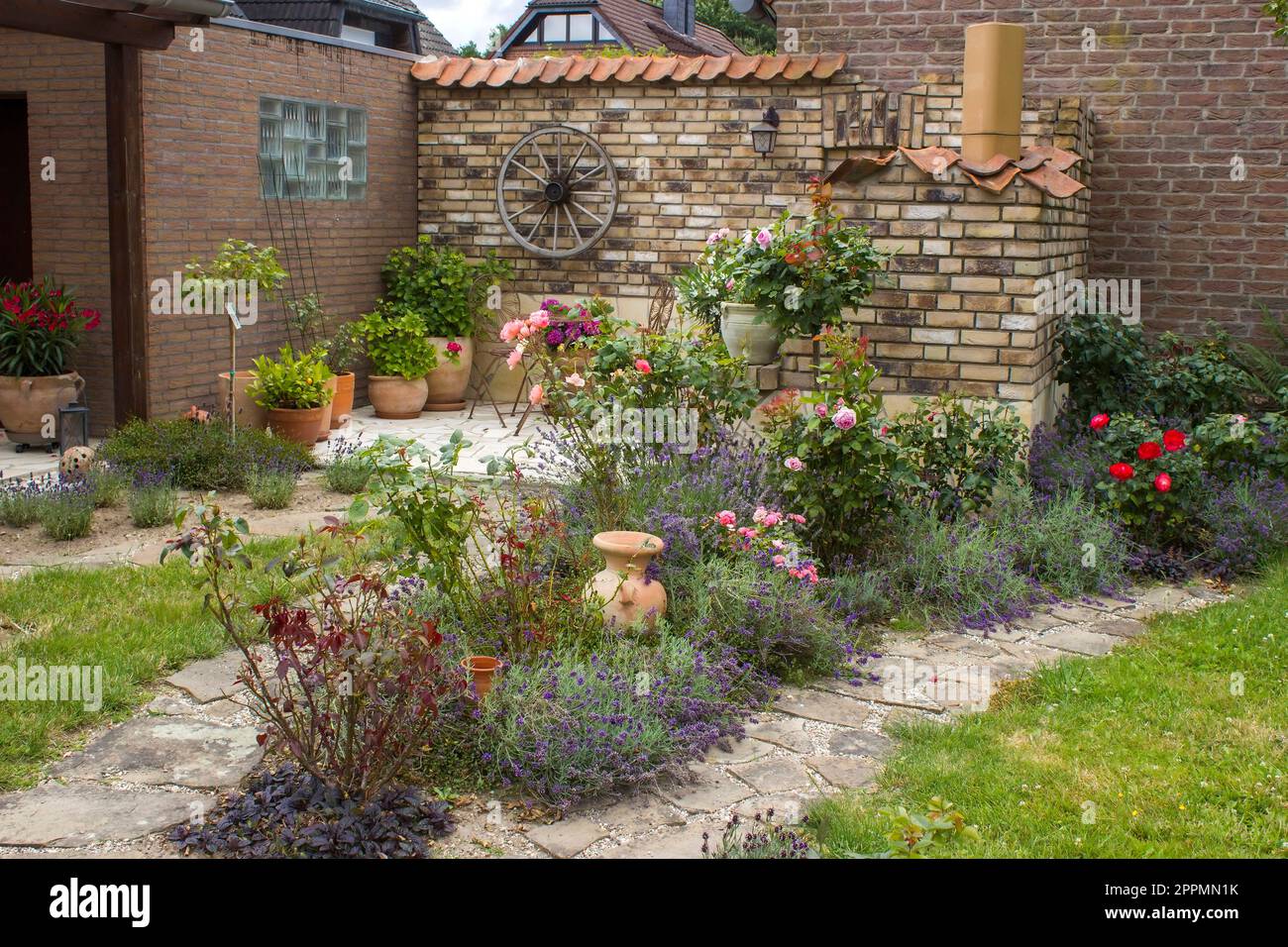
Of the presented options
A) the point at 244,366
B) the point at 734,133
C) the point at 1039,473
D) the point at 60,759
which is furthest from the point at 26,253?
the point at 1039,473

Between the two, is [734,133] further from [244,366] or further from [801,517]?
[801,517]

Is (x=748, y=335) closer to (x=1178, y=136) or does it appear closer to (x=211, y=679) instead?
(x=211, y=679)

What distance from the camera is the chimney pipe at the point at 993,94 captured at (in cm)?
628

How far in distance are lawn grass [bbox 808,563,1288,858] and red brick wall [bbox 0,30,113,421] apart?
6554 mm

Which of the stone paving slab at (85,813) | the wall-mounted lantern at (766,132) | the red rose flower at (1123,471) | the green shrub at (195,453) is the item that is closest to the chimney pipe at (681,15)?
the wall-mounted lantern at (766,132)

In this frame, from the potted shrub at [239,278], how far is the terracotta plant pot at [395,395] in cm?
133

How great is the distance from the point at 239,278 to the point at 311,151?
1.78 m

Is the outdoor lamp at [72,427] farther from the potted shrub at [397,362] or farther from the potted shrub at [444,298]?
the potted shrub at [444,298]

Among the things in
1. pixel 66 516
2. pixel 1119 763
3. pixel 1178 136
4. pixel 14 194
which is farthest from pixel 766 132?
pixel 1119 763

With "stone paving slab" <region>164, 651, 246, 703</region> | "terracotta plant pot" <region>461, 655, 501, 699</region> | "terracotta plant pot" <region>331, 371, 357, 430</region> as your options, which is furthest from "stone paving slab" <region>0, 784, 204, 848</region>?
"terracotta plant pot" <region>331, 371, 357, 430</region>

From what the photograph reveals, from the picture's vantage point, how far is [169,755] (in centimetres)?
374

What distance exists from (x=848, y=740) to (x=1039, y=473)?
2.74 metres

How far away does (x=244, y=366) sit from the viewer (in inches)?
357

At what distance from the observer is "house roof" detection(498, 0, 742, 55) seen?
2484cm
